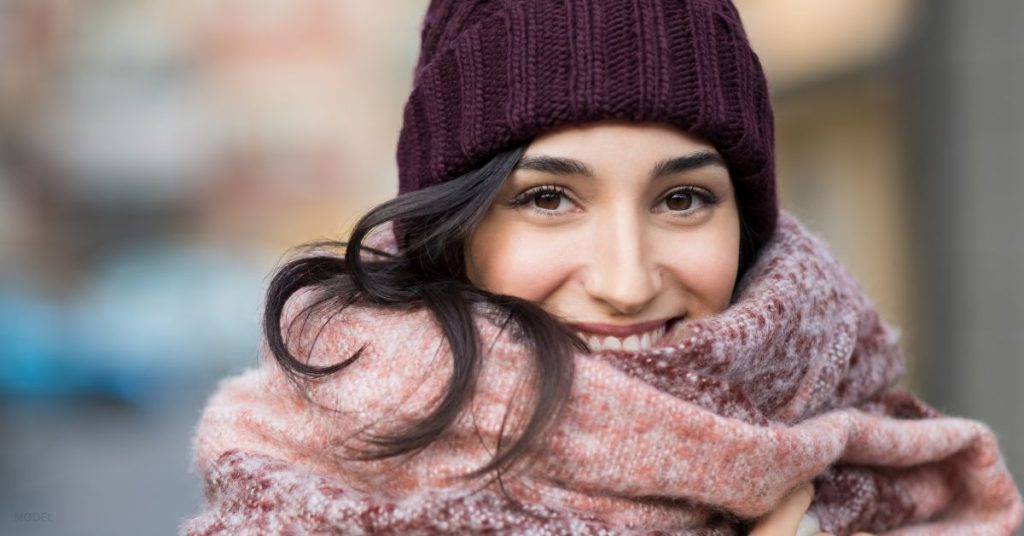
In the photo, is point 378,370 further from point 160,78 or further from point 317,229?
point 160,78

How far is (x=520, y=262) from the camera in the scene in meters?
1.89

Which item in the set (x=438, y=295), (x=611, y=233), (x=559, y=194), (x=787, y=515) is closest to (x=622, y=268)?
(x=611, y=233)

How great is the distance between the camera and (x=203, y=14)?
14.8 m

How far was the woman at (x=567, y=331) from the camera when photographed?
1735mm

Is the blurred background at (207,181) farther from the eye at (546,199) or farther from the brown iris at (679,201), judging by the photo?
the eye at (546,199)

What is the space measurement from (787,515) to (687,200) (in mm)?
533

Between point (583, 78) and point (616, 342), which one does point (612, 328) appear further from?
point (583, 78)

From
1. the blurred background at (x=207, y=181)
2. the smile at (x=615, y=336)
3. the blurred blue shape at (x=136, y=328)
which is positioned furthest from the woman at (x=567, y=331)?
the blurred blue shape at (x=136, y=328)

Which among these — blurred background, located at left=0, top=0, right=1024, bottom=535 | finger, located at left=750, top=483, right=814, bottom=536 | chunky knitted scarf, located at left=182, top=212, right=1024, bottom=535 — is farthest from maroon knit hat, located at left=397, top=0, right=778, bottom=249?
blurred background, located at left=0, top=0, right=1024, bottom=535

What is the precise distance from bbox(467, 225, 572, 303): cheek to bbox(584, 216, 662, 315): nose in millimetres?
54

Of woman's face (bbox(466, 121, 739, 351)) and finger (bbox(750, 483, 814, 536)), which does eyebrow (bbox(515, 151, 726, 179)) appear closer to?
woman's face (bbox(466, 121, 739, 351))

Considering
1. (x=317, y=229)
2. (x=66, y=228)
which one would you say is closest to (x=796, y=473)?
(x=317, y=229)

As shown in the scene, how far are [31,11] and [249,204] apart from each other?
3.45 m

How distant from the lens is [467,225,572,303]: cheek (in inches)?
73.4
